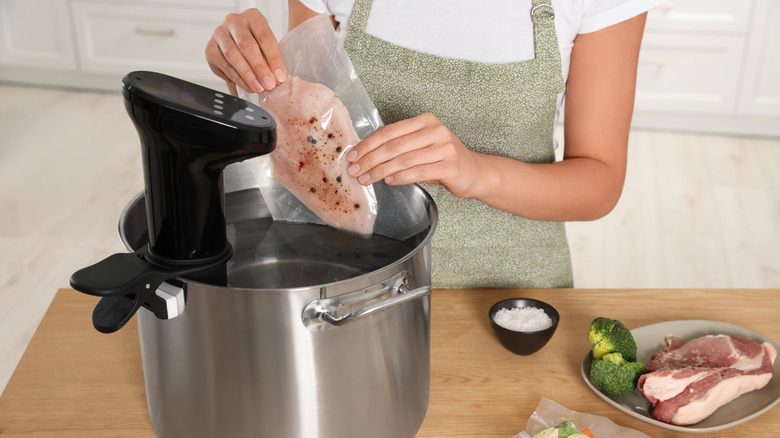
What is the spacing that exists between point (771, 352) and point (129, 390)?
0.73 m

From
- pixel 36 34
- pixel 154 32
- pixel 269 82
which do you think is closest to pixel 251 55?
pixel 269 82

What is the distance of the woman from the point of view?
105 cm

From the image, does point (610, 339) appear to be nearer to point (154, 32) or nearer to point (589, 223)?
point (589, 223)

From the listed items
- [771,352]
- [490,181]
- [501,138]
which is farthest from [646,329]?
[501,138]

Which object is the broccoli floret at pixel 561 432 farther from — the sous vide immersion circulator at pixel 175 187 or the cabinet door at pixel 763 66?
the cabinet door at pixel 763 66

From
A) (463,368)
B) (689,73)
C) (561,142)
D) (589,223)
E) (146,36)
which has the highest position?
(463,368)

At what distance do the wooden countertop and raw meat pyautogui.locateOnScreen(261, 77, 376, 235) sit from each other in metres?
0.21

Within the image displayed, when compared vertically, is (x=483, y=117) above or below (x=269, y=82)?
below

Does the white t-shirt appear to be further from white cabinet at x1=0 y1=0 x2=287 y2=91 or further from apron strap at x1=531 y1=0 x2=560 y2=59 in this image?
white cabinet at x1=0 y1=0 x2=287 y2=91

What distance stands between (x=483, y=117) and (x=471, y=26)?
14cm

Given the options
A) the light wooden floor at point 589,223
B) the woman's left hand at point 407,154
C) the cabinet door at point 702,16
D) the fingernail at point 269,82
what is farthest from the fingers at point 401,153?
the cabinet door at point 702,16

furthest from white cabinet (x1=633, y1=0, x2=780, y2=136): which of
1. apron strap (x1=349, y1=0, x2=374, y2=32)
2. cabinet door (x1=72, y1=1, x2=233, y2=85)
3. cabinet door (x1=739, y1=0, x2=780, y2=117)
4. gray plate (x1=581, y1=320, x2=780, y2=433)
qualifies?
gray plate (x1=581, y1=320, x2=780, y2=433)

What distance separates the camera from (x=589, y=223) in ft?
9.34

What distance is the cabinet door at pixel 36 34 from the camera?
354cm
